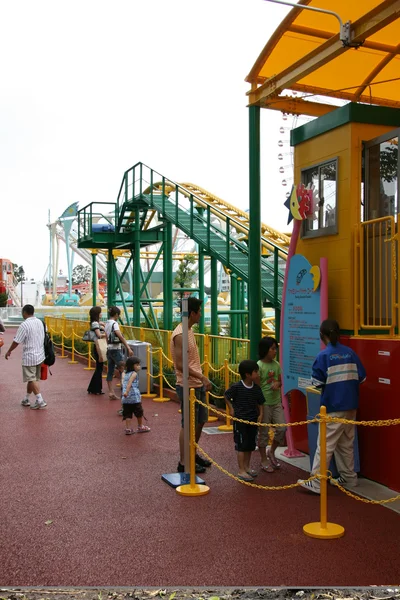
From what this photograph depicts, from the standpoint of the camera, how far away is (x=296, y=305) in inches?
308

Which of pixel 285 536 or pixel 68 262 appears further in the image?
pixel 68 262

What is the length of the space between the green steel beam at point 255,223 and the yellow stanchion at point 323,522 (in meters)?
3.32

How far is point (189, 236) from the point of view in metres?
17.0

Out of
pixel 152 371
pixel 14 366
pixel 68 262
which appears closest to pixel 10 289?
pixel 68 262

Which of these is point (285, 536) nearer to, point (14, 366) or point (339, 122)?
point (339, 122)

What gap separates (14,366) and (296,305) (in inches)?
515

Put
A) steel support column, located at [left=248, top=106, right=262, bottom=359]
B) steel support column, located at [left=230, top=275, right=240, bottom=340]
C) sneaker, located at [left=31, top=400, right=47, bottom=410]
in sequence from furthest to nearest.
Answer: steel support column, located at [left=230, top=275, right=240, bottom=340] → sneaker, located at [left=31, top=400, right=47, bottom=410] → steel support column, located at [left=248, top=106, right=262, bottom=359]

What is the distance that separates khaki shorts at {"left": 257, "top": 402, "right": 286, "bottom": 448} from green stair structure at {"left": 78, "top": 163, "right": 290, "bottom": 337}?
216 inches

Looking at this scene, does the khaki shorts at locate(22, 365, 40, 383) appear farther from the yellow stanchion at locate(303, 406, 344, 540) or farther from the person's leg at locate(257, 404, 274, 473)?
the yellow stanchion at locate(303, 406, 344, 540)

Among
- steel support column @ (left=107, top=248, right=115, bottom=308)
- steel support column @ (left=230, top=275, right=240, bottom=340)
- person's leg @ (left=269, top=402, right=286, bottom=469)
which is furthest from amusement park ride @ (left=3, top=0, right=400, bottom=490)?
steel support column @ (left=107, top=248, right=115, bottom=308)

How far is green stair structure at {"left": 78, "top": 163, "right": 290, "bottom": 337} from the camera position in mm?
14977

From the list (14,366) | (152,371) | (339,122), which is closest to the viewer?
(339,122)

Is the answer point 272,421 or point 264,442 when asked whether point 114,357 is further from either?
point 264,442

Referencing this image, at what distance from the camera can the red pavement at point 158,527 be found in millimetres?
4609
